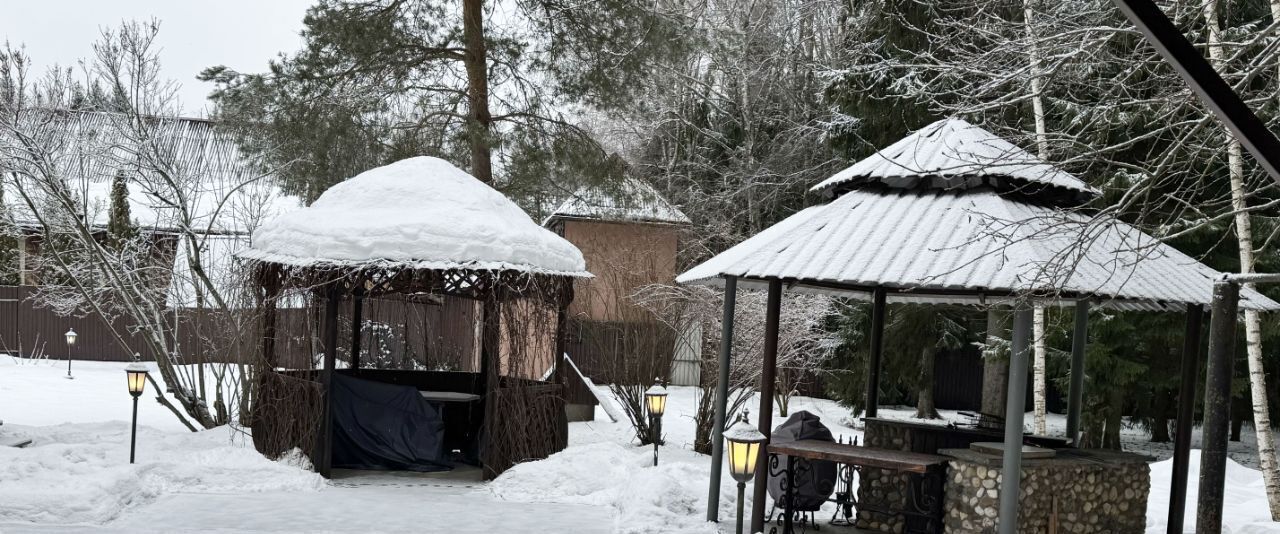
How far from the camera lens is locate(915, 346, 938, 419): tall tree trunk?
1941 cm

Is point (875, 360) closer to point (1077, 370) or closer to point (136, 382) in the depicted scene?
point (1077, 370)

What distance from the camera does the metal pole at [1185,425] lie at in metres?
8.35

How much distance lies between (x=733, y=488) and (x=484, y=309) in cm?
305

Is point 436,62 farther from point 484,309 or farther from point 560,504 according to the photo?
point 560,504

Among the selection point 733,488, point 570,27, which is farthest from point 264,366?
point 570,27

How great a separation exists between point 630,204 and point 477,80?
112 inches

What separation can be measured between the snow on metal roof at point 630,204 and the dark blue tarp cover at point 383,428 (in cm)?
552

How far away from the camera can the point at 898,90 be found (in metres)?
16.2

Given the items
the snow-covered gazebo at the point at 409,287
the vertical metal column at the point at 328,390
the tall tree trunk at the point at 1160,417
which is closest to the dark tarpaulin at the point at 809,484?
the snow-covered gazebo at the point at 409,287

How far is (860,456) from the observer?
8133mm

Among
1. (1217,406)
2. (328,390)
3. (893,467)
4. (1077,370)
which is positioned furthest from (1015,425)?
(328,390)

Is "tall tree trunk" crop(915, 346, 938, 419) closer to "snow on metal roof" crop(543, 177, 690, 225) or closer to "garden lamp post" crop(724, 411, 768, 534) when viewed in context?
"snow on metal roof" crop(543, 177, 690, 225)

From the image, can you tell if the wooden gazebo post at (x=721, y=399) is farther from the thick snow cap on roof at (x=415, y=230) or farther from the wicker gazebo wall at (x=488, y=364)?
the wicker gazebo wall at (x=488, y=364)

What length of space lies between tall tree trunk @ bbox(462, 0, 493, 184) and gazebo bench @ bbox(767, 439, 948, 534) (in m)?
7.84
